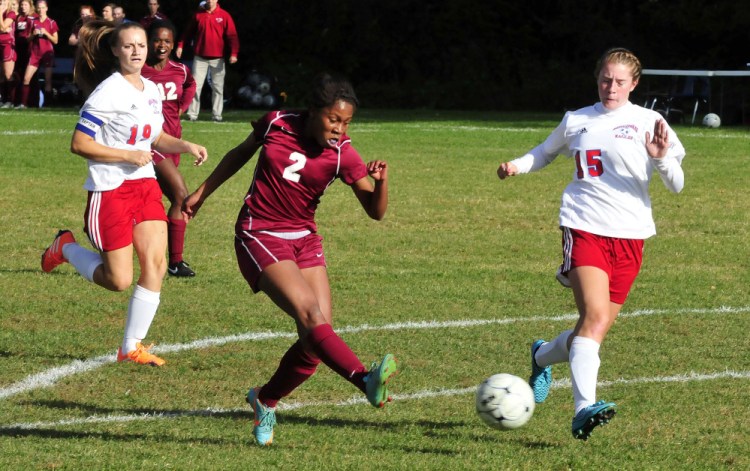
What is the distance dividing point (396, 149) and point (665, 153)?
12656 mm

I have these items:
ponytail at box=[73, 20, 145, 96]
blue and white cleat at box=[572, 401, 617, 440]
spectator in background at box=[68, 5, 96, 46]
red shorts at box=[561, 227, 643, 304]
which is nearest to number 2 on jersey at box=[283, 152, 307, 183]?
red shorts at box=[561, 227, 643, 304]

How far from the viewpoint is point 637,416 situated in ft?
19.8

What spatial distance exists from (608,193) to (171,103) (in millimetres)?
4962

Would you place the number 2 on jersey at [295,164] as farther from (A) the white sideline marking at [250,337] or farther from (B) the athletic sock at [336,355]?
(A) the white sideline marking at [250,337]

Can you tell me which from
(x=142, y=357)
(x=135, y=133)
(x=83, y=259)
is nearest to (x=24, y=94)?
(x=83, y=259)

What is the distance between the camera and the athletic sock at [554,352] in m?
6.11

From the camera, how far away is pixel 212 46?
21.8 metres

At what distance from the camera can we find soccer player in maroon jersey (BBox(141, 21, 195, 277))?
31.2 feet

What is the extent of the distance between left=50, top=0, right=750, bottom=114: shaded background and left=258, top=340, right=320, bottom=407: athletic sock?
1067 inches

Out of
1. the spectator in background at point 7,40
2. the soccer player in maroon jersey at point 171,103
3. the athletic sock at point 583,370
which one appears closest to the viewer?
the athletic sock at point 583,370

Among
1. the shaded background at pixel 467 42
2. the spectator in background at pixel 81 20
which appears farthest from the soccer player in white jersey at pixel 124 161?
the shaded background at pixel 467 42

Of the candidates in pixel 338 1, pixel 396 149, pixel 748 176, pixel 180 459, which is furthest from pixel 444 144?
pixel 338 1

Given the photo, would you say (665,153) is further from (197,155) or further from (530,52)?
(530,52)

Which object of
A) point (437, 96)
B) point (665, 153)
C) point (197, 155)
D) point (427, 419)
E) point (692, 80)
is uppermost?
point (665, 153)
